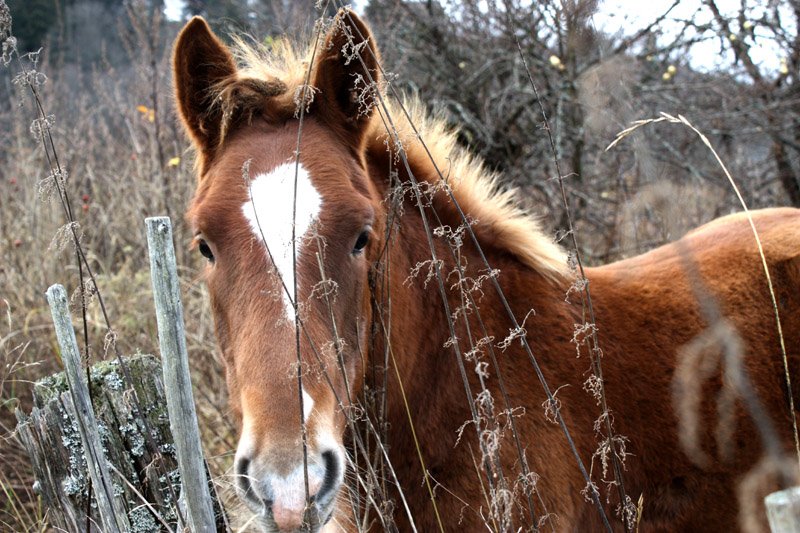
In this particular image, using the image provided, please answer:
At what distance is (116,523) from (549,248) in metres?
1.95

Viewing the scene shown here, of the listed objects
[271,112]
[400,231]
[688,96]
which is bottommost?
[400,231]

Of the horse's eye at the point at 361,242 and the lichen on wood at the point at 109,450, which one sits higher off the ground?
the horse's eye at the point at 361,242

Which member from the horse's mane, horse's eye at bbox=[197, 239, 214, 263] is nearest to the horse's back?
the horse's mane

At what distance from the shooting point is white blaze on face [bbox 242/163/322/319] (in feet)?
5.72

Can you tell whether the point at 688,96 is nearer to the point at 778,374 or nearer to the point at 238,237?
the point at 778,374

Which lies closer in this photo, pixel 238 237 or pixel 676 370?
pixel 238 237

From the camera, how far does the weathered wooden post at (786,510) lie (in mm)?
1072

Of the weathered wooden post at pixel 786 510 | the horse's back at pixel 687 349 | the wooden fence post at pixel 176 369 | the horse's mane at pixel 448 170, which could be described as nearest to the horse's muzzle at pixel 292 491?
the wooden fence post at pixel 176 369

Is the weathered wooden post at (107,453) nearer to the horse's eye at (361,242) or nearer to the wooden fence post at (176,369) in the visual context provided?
the wooden fence post at (176,369)

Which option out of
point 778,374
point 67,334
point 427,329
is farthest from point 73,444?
point 778,374

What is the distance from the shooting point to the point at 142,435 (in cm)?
214

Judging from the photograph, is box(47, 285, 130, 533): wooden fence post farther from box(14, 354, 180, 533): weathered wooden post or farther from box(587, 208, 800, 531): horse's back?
box(587, 208, 800, 531): horse's back

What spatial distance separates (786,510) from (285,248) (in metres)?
1.36

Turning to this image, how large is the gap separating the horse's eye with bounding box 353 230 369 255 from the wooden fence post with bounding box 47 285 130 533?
89 cm
